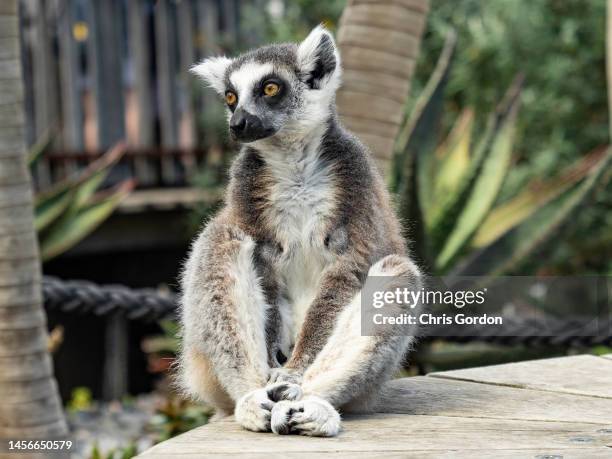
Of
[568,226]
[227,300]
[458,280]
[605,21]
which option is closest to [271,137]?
[227,300]

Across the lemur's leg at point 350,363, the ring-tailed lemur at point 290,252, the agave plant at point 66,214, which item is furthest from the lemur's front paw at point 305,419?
the agave plant at point 66,214

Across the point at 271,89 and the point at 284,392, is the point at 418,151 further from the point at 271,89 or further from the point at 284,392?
the point at 284,392

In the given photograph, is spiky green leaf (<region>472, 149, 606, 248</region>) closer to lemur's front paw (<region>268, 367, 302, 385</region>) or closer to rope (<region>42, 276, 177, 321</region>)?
rope (<region>42, 276, 177, 321</region>)

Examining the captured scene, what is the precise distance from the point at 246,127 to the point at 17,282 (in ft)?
5.19

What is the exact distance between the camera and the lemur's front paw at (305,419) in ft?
7.62

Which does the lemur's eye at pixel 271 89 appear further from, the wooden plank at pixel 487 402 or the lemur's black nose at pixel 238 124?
the wooden plank at pixel 487 402

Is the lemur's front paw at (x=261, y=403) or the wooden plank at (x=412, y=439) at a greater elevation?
the lemur's front paw at (x=261, y=403)

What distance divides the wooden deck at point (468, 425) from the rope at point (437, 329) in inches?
55.2

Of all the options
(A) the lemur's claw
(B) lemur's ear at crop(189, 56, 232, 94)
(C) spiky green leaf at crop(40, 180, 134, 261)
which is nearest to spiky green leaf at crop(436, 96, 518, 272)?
(C) spiky green leaf at crop(40, 180, 134, 261)

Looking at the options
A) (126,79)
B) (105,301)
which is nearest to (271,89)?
(105,301)

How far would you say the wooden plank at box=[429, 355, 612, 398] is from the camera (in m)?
2.92

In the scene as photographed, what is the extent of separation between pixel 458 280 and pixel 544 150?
11.5ft

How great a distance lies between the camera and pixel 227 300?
264cm

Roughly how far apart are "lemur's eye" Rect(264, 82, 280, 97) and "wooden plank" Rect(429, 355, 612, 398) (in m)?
1.04
